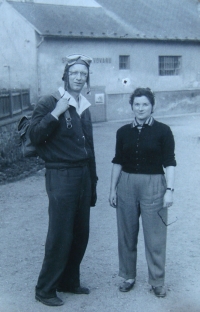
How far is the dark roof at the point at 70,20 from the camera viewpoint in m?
21.8

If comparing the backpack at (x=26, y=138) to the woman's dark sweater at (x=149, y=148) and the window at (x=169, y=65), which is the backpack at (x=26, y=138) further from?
the window at (x=169, y=65)

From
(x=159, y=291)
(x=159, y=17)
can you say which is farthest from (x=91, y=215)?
(x=159, y=17)

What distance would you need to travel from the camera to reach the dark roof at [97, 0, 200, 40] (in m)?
26.0

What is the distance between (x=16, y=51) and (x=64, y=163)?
1959 cm

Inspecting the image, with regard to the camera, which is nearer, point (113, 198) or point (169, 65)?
point (113, 198)

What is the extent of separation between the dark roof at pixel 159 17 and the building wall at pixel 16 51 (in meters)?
6.31

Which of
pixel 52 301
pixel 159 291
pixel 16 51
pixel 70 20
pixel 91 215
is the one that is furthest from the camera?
pixel 70 20

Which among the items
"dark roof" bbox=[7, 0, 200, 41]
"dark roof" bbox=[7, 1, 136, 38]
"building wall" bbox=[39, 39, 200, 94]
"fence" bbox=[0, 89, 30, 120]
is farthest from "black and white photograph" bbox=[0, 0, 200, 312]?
"dark roof" bbox=[7, 0, 200, 41]

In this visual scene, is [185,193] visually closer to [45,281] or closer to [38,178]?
[38,178]

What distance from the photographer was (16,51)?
72.7 ft

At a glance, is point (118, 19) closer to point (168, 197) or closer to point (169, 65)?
point (169, 65)

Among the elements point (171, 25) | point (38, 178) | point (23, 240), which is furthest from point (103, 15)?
point (23, 240)

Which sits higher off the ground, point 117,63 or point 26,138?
point 117,63


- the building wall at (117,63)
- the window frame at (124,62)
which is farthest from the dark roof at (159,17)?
the window frame at (124,62)
